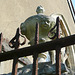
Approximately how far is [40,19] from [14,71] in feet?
3.04

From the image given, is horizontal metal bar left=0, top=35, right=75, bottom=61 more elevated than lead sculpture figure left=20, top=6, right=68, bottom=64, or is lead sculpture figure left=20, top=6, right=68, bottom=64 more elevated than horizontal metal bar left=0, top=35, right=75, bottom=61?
lead sculpture figure left=20, top=6, right=68, bottom=64

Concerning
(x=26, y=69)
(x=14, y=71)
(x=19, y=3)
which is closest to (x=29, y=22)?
(x=26, y=69)

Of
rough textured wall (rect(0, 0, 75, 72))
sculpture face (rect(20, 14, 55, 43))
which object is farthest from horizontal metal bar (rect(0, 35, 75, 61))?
rough textured wall (rect(0, 0, 75, 72))

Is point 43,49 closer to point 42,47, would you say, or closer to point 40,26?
point 42,47

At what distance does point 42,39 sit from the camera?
7.85 feet

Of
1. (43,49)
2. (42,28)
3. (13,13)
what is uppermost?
(13,13)

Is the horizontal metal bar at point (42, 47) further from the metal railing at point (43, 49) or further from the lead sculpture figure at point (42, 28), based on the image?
the lead sculpture figure at point (42, 28)

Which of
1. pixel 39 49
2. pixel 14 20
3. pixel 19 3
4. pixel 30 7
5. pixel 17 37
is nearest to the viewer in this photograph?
pixel 39 49

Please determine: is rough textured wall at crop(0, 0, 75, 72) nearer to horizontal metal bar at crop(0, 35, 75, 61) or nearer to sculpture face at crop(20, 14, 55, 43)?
sculpture face at crop(20, 14, 55, 43)

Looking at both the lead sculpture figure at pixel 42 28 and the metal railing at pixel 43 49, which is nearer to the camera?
the metal railing at pixel 43 49

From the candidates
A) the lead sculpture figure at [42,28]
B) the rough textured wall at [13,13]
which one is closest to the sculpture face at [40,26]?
the lead sculpture figure at [42,28]

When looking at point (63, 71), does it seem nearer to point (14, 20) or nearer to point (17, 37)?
point (17, 37)

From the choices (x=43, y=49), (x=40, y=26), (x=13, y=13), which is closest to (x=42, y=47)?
(x=43, y=49)

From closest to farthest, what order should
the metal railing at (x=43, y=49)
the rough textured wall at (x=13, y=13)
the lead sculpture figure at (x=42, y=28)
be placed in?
1. the metal railing at (x=43, y=49)
2. the lead sculpture figure at (x=42, y=28)
3. the rough textured wall at (x=13, y=13)
